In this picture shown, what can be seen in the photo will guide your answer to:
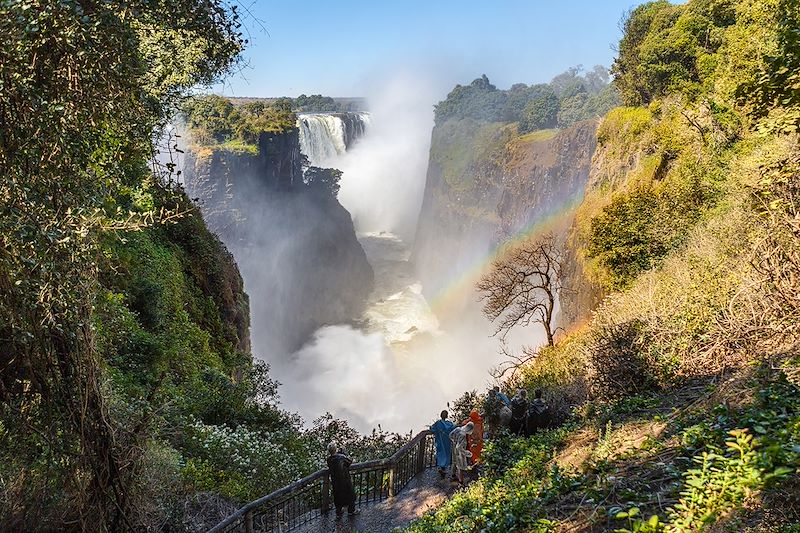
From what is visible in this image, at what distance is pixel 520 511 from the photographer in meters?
4.72

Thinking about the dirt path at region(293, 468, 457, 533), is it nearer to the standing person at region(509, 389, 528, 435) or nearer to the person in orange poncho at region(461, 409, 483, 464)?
the person in orange poncho at region(461, 409, 483, 464)

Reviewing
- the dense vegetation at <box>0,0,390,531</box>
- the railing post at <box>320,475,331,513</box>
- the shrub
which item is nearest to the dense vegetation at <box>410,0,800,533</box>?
the shrub

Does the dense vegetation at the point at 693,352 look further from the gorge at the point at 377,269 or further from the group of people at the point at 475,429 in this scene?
the gorge at the point at 377,269

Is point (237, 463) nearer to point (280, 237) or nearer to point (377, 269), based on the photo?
point (280, 237)

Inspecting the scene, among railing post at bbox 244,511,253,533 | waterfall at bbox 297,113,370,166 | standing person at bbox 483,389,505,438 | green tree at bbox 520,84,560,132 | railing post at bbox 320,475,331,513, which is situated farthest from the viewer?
green tree at bbox 520,84,560,132

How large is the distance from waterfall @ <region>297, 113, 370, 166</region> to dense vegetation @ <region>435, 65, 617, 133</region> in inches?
599

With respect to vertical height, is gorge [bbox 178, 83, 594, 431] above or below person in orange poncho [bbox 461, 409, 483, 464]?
above

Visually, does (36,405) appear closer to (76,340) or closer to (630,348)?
(76,340)

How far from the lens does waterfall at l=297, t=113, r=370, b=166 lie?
63062 millimetres

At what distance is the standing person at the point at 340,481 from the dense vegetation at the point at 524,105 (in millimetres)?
64706

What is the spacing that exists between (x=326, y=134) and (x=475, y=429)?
211ft

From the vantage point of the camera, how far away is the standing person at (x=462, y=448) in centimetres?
794

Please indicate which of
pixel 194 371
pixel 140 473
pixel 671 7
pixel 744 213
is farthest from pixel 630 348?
pixel 671 7

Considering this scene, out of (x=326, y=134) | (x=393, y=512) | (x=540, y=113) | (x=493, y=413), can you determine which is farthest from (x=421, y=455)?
(x=540, y=113)
